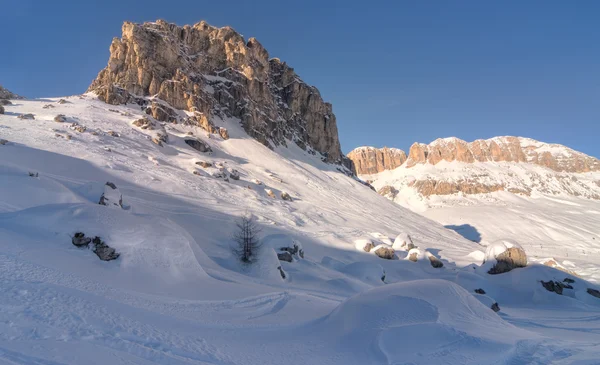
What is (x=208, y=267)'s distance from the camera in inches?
627

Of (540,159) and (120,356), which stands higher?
(540,159)

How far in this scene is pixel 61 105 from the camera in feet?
157

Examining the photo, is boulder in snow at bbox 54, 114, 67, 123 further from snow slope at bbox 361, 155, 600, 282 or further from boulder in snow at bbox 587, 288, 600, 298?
snow slope at bbox 361, 155, 600, 282

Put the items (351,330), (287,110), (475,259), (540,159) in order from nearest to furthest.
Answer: (351,330), (475,259), (287,110), (540,159)

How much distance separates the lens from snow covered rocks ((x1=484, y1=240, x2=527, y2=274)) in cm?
2719

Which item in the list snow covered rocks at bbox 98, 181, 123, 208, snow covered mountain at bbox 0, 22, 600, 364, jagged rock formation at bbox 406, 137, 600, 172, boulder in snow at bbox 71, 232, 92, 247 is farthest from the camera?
jagged rock formation at bbox 406, 137, 600, 172

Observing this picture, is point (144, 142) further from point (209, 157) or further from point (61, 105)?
point (61, 105)

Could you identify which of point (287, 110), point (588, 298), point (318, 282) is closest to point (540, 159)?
point (287, 110)

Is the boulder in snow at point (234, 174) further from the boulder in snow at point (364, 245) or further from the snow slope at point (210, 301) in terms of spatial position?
the boulder in snow at point (364, 245)

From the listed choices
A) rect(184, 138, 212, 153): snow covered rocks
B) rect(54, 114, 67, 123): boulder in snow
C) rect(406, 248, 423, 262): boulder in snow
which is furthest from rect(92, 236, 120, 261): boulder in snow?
rect(184, 138, 212, 153): snow covered rocks

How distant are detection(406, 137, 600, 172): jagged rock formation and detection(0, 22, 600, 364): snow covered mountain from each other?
502ft

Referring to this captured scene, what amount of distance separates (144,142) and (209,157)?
9.48 meters

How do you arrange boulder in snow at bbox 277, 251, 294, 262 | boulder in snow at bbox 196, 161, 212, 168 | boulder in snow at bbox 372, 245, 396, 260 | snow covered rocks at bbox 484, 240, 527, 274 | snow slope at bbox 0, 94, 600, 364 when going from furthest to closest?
boulder in snow at bbox 196, 161, 212, 168
boulder in snow at bbox 372, 245, 396, 260
snow covered rocks at bbox 484, 240, 527, 274
boulder in snow at bbox 277, 251, 294, 262
snow slope at bbox 0, 94, 600, 364

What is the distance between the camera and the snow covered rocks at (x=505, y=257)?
27.2 meters
